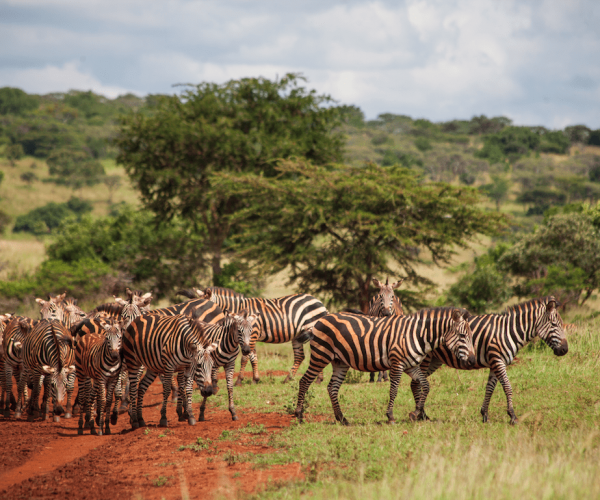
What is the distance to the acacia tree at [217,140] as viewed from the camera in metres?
31.1

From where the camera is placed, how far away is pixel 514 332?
10188mm

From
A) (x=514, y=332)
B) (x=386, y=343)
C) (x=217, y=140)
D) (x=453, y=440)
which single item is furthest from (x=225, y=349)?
(x=217, y=140)

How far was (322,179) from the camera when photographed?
980 inches

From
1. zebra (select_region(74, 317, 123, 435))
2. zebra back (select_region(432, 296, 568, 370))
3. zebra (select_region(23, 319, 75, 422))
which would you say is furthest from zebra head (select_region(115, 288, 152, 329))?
zebra back (select_region(432, 296, 568, 370))

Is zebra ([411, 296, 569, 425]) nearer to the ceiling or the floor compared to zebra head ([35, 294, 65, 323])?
nearer to the ceiling

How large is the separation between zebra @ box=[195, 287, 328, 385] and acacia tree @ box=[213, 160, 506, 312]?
27.7ft

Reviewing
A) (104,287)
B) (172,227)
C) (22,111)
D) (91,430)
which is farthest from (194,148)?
(22,111)

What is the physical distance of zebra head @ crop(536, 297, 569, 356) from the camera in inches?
396

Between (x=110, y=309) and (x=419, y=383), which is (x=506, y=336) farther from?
(x=110, y=309)

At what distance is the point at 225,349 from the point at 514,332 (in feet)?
17.2

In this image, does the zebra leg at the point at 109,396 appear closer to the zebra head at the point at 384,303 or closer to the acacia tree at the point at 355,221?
the zebra head at the point at 384,303

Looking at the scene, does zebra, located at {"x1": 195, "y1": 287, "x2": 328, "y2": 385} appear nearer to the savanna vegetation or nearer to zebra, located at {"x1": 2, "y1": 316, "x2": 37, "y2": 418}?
the savanna vegetation

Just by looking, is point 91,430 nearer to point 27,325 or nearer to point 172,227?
point 27,325

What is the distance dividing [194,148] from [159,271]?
723 centimetres
